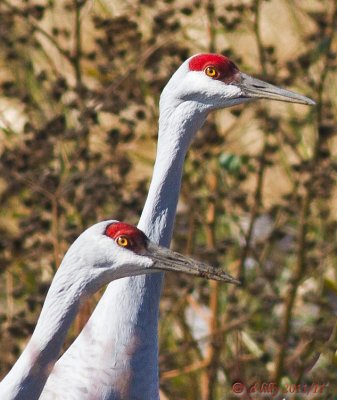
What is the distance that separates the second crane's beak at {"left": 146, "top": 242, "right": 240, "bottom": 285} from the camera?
320 centimetres

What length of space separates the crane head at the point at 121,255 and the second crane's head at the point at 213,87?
785mm

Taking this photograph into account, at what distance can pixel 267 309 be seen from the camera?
5227 millimetres

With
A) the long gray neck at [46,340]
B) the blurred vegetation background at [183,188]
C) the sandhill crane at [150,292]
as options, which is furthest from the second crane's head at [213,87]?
the long gray neck at [46,340]

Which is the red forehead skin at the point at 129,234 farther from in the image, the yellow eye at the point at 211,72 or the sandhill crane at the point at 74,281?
the yellow eye at the point at 211,72

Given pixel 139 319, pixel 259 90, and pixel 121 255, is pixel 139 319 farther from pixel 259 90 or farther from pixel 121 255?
pixel 259 90

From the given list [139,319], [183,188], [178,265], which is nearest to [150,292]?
[139,319]

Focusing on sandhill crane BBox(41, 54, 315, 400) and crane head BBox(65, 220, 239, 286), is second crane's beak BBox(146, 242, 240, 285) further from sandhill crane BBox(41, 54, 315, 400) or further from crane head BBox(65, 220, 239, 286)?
sandhill crane BBox(41, 54, 315, 400)

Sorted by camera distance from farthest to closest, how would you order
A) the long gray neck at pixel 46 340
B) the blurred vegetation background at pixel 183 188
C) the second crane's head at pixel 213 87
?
the blurred vegetation background at pixel 183 188, the second crane's head at pixel 213 87, the long gray neck at pixel 46 340

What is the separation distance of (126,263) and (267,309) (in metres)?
2.12

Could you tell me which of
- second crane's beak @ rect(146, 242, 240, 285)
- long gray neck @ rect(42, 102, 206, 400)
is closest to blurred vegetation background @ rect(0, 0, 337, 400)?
long gray neck @ rect(42, 102, 206, 400)

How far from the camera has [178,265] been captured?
10.5 ft

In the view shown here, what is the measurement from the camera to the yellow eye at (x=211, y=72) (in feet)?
12.9

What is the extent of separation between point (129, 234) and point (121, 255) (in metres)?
0.05

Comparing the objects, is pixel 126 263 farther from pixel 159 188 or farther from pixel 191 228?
pixel 191 228
